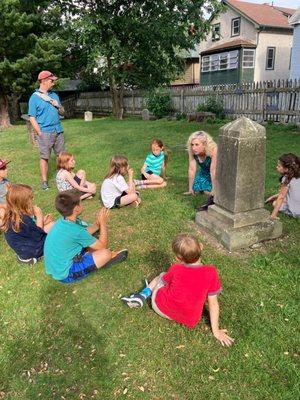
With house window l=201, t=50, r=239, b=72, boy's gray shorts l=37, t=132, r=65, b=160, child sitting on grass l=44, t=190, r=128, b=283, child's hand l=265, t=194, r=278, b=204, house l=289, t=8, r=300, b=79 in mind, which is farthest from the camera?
house window l=201, t=50, r=239, b=72

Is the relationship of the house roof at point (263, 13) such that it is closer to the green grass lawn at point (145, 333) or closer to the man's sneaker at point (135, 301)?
the green grass lawn at point (145, 333)

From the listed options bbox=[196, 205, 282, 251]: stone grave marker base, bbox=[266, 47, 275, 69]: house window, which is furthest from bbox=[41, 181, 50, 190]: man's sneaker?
bbox=[266, 47, 275, 69]: house window

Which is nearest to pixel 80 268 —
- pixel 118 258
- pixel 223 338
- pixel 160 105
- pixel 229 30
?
pixel 118 258

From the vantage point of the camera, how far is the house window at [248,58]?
31812 mm

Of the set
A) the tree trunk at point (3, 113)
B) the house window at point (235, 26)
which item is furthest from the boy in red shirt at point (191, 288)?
the house window at point (235, 26)

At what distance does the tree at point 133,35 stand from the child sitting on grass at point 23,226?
18.7m

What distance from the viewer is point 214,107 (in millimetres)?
16953

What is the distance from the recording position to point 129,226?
529 centimetres

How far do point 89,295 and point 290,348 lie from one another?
6.66ft

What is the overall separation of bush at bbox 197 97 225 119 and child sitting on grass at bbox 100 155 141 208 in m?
12.1

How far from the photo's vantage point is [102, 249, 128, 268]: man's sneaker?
4211 millimetres

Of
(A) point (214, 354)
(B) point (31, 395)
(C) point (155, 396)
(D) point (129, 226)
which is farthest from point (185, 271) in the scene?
(D) point (129, 226)

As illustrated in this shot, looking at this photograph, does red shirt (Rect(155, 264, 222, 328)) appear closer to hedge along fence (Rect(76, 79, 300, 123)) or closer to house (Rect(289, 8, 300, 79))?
hedge along fence (Rect(76, 79, 300, 123))

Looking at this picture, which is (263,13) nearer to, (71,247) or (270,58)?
(270,58)
